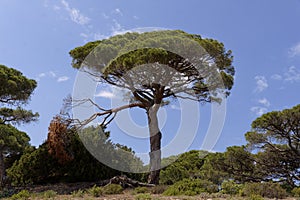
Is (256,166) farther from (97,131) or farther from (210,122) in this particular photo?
(97,131)

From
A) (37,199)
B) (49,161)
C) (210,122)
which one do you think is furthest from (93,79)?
(37,199)

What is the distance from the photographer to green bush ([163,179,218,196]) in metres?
6.67

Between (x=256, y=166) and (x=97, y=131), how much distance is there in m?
5.80

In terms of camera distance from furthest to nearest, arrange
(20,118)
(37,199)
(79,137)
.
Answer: (20,118) < (79,137) < (37,199)

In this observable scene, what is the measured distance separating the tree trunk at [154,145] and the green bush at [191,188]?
2428 millimetres

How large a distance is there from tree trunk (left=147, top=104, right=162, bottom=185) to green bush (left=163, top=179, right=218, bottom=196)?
2.43 m

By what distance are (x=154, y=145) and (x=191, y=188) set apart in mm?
3056

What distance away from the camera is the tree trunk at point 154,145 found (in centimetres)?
962

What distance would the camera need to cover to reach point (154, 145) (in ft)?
32.2

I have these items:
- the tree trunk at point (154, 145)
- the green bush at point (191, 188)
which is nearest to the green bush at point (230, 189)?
the green bush at point (191, 188)

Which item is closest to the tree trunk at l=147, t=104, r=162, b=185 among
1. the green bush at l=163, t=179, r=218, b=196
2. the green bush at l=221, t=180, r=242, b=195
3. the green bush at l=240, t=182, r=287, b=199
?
the green bush at l=163, t=179, r=218, b=196

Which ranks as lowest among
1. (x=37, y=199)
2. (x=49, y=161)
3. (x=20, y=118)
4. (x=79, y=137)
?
(x=37, y=199)

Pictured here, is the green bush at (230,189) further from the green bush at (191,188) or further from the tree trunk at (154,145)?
the tree trunk at (154,145)

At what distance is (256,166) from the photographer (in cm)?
1155
